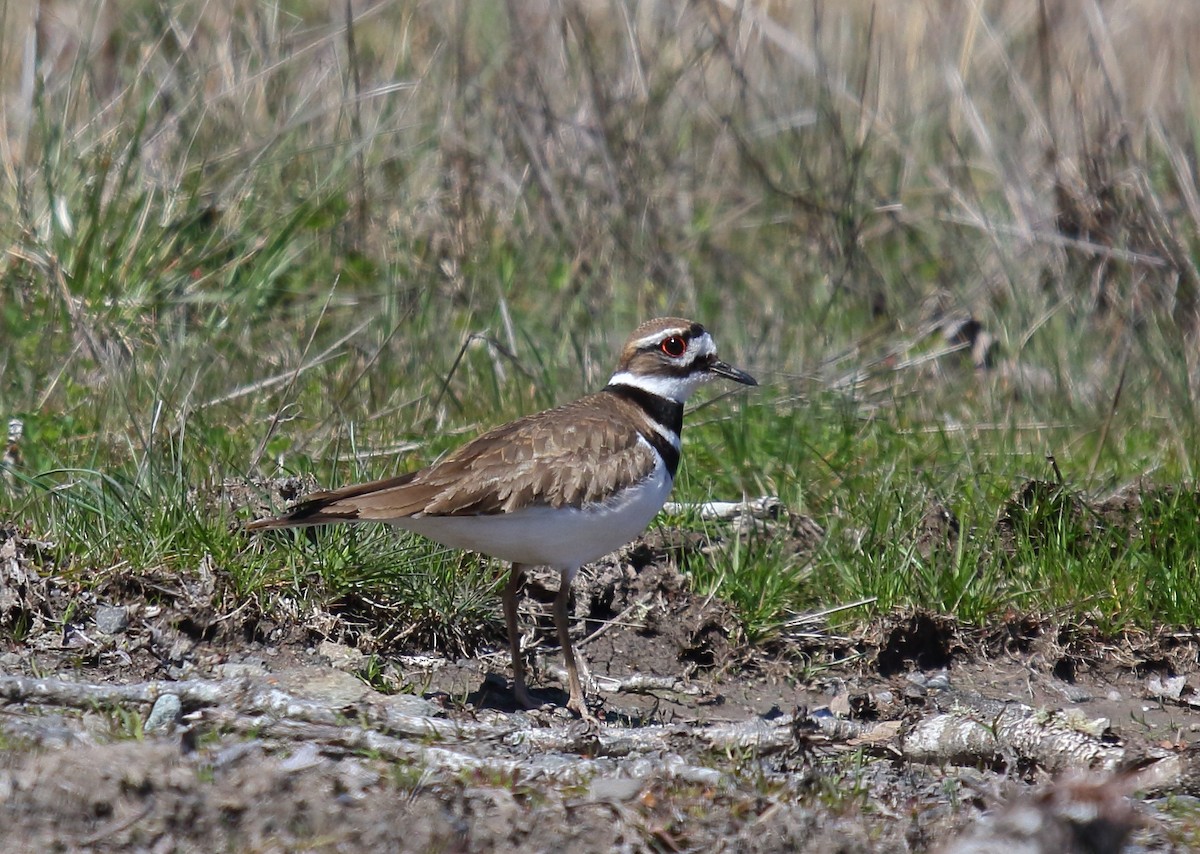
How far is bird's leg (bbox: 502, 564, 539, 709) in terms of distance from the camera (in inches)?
186

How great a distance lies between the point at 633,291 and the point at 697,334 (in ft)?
7.93

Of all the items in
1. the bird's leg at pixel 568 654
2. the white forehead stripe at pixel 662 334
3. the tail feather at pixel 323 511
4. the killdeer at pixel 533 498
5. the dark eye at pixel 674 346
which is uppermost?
the white forehead stripe at pixel 662 334

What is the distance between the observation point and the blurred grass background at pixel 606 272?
17.9ft

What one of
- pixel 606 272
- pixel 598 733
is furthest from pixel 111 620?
pixel 606 272

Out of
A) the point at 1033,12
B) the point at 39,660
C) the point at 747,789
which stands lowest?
the point at 747,789

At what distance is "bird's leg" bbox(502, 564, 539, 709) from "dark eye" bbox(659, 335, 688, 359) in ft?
3.30

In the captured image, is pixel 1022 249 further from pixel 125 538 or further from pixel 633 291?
pixel 125 538

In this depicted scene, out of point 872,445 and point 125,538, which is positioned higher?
point 125,538

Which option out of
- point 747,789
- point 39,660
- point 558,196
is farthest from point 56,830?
point 558,196

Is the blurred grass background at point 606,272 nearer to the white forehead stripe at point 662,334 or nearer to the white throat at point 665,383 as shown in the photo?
the white throat at point 665,383

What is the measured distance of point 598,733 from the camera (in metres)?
4.19

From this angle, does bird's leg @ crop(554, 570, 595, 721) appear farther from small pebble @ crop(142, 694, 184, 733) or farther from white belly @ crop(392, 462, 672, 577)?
small pebble @ crop(142, 694, 184, 733)

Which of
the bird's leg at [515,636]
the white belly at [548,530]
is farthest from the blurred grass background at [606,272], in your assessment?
the white belly at [548,530]

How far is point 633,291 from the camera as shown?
7793mm
